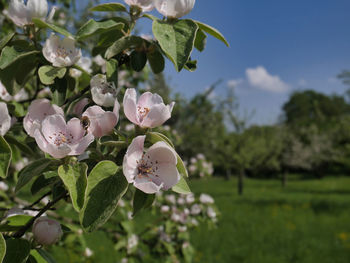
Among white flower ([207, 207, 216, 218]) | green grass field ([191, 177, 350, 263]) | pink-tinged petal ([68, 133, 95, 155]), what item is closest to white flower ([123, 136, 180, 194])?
pink-tinged petal ([68, 133, 95, 155])

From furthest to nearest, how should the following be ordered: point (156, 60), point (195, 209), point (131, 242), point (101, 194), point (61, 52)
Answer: point (195, 209) < point (131, 242) < point (156, 60) < point (61, 52) < point (101, 194)

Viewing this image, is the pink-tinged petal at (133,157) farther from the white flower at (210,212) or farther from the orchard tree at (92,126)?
the white flower at (210,212)

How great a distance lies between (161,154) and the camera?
0.73 meters

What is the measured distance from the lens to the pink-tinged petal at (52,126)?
30.8 inches

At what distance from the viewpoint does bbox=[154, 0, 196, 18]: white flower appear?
2.91 feet

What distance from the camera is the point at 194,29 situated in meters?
0.84

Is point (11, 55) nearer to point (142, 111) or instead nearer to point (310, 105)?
point (142, 111)

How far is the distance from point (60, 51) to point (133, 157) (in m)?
0.47

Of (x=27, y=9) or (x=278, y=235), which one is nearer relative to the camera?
(x=27, y=9)

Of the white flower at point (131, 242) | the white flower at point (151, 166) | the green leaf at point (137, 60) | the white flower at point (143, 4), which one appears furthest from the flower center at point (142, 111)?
the white flower at point (131, 242)

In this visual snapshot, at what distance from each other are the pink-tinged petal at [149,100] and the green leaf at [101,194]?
0.21 meters

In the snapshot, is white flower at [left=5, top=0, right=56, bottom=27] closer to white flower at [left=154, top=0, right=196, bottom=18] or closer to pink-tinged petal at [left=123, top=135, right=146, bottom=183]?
white flower at [left=154, top=0, right=196, bottom=18]

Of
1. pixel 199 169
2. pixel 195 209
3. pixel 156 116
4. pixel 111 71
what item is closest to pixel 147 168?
pixel 156 116

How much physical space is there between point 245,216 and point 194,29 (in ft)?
30.9
